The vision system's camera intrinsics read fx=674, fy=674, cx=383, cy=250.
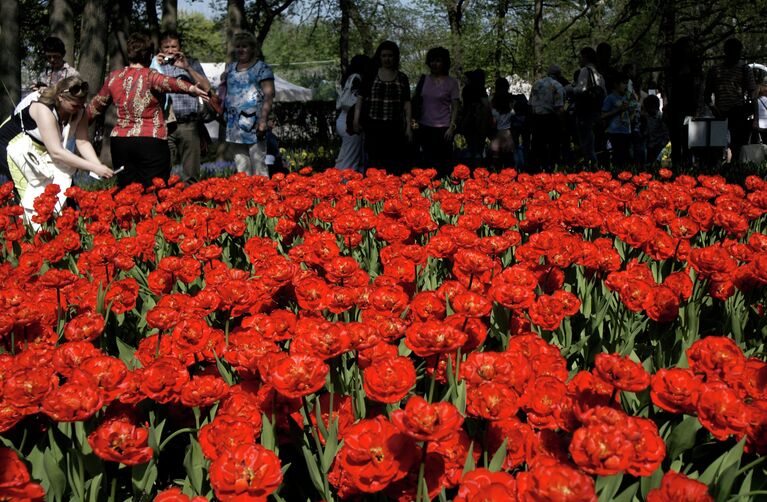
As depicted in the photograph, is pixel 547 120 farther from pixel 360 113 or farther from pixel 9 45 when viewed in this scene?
pixel 9 45

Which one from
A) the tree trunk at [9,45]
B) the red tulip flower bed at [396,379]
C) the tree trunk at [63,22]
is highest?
the tree trunk at [63,22]

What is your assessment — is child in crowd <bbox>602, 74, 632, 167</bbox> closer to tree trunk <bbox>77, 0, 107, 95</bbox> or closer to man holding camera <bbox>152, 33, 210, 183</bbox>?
man holding camera <bbox>152, 33, 210, 183</bbox>

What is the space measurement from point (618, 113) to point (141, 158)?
21.3 feet

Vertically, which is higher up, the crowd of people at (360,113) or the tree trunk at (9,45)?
the tree trunk at (9,45)

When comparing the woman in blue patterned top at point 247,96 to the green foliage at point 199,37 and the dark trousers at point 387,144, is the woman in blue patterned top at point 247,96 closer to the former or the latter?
the dark trousers at point 387,144

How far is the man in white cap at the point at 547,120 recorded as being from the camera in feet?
31.8

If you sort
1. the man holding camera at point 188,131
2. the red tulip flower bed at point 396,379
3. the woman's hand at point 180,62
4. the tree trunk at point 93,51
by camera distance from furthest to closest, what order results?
the tree trunk at point 93,51 < the man holding camera at point 188,131 < the woman's hand at point 180,62 < the red tulip flower bed at point 396,379

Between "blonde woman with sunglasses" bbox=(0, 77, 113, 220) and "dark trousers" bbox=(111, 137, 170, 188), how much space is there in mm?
361

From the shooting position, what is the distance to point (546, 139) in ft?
32.9

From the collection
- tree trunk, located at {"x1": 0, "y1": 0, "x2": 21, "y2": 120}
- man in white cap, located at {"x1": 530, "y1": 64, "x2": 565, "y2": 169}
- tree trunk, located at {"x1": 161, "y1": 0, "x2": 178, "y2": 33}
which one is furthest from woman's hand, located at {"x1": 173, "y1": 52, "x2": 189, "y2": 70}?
tree trunk, located at {"x1": 161, "y1": 0, "x2": 178, "y2": 33}

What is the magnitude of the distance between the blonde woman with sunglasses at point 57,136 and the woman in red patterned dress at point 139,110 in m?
0.34

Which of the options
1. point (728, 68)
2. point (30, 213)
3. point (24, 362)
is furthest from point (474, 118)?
point (24, 362)

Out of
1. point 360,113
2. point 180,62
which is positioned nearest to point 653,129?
point 360,113

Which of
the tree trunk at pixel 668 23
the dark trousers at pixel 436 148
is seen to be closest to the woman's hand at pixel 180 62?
the dark trousers at pixel 436 148
